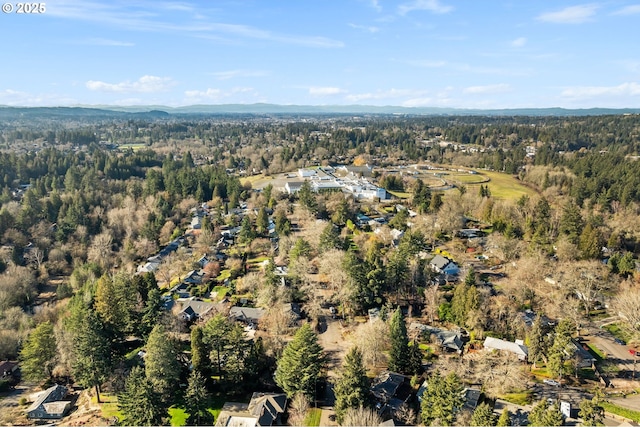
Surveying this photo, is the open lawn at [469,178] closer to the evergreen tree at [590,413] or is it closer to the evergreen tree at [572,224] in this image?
the evergreen tree at [572,224]

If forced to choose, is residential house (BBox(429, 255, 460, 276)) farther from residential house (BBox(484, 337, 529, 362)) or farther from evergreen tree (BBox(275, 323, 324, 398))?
evergreen tree (BBox(275, 323, 324, 398))

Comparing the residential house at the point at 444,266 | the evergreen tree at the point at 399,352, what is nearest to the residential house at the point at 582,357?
the evergreen tree at the point at 399,352

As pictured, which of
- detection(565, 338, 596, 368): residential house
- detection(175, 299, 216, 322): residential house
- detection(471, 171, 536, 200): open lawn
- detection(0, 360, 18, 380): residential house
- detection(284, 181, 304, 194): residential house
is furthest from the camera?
detection(284, 181, 304, 194): residential house

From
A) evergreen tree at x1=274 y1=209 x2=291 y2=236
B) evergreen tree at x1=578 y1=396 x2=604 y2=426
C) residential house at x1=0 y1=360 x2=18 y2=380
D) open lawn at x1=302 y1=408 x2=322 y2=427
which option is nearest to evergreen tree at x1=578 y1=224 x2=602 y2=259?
evergreen tree at x1=578 y1=396 x2=604 y2=426

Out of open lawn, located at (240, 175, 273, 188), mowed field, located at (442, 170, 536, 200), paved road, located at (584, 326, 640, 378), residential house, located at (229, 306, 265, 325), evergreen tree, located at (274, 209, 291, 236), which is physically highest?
mowed field, located at (442, 170, 536, 200)

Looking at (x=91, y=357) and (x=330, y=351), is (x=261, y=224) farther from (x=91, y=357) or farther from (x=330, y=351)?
(x=91, y=357)
